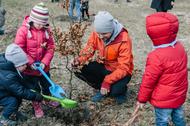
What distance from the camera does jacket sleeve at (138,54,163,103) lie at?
3.40 m

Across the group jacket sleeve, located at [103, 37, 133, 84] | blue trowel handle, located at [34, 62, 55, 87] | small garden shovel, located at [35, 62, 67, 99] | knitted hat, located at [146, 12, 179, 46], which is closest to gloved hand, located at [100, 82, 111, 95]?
jacket sleeve, located at [103, 37, 133, 84]

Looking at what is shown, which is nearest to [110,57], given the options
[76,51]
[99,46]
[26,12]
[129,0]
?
[99,46]

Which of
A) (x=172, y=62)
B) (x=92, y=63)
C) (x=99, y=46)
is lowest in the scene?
(x=92, y=63)

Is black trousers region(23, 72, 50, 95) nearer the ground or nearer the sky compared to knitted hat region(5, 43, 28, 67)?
nearer the ground

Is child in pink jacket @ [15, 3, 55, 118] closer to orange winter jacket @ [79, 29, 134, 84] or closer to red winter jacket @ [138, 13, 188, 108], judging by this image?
orange winter jacket @ [79, 29, 134, 84]

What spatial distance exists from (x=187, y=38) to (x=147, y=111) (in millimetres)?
4196

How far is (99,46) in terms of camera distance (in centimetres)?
Result: 458

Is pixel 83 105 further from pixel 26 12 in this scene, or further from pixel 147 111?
pixel 26 12

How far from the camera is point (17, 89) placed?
3852 mm

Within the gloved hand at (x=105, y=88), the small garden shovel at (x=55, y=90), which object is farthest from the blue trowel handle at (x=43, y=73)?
the gloved hand at (x=105, y=88)

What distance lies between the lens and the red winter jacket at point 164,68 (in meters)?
3.29

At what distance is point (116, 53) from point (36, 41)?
0.94m

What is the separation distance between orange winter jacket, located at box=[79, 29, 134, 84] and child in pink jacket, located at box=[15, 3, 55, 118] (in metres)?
0.41

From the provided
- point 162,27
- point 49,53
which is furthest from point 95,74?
point 162,27
